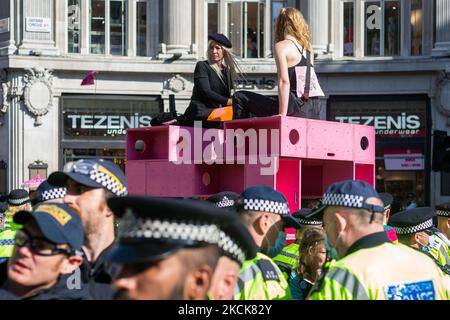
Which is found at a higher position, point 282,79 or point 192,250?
point 282,79

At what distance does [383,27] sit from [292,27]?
23621mm

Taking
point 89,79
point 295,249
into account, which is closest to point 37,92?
point 89,79

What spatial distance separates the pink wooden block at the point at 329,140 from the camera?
874 cm

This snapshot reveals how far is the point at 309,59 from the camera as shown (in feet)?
29.5

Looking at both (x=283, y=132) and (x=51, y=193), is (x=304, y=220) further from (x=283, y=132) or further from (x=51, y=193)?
(x=51, y=193)

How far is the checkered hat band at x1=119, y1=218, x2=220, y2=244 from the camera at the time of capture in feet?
11.0

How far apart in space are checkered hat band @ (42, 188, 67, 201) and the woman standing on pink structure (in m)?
2.38

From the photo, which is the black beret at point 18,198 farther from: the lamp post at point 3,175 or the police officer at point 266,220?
the lamp post at point 3,175

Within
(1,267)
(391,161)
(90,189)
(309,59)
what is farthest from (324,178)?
(391,161)

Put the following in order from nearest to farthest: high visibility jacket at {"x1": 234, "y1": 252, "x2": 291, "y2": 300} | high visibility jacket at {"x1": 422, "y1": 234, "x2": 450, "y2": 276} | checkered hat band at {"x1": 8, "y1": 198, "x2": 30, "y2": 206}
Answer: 1. high visibility jacket at {"x1": 234, "y1": 252, "x2": 291, "y2": 300}
2. high visibility jacket at {"x1": 422, "y1": 234, "x2": 450, "y2": 276}
3. checkered hat band at {"x1": 8, "y1": 198, "x2": 30, "y2": 206}

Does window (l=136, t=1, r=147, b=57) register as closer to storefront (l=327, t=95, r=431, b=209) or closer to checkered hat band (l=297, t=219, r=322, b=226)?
storefront (l=327, t=95, r=431, b=209)

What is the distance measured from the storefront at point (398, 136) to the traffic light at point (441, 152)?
13585mm

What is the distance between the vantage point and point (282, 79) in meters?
8.65

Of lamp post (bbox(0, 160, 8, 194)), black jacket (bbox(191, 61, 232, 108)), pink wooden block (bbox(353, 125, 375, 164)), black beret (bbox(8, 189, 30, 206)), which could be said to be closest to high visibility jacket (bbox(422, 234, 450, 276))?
pink wooden block (bbox(353, 125, 375, 164))
